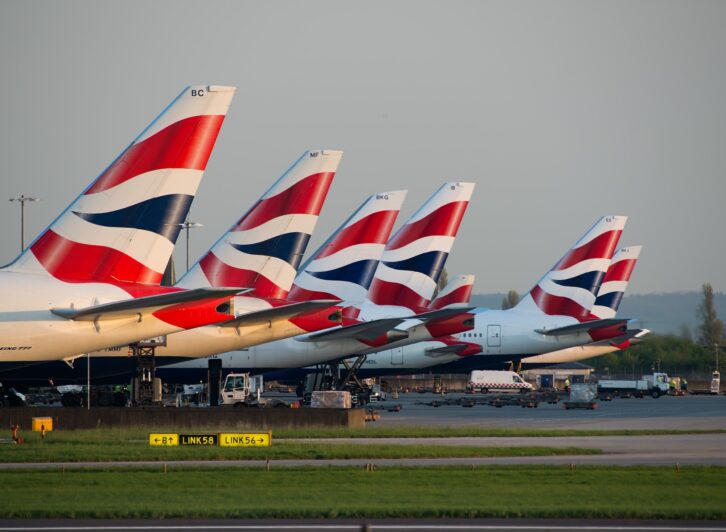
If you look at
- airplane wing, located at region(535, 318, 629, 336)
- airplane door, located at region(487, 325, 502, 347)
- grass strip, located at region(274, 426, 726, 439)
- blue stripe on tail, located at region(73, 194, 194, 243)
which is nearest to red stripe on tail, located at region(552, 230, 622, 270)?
airplane wing, located at region(535, 318, 629, 336)

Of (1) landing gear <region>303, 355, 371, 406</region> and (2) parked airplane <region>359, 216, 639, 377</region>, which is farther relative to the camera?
(2) parked airplane <region>359, 216, 639, 377</region>

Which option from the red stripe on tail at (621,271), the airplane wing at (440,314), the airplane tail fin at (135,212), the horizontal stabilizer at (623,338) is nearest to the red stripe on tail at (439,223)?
the airplane wing at (440,314)

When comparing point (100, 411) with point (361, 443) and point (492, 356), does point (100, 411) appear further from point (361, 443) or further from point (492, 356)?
point (492, 356)

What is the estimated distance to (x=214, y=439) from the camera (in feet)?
140

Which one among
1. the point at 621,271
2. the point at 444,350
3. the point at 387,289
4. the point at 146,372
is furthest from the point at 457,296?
the point at 146,372

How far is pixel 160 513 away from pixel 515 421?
3706 cm

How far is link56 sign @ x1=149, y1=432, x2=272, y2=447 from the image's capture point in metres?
41.5

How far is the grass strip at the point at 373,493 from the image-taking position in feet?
79.9

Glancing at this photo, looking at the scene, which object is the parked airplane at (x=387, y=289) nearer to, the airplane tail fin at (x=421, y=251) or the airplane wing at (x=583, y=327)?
the airplane tail fin at (x=421, y=251)

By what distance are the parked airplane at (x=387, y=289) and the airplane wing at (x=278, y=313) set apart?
13269 mm

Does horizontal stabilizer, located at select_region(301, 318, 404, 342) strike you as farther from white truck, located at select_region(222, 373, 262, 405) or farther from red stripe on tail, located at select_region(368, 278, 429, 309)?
red stripe on tail, located at select_region(368, 278, 429, 309)

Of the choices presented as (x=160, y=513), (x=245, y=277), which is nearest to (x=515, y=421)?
(x=245, y=277)

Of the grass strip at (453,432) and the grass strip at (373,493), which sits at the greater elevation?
the grass strip at (453,432)

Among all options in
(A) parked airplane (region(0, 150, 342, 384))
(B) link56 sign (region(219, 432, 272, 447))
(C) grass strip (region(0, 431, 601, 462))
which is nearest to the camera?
(C) grass strip (region(0, 431, 601, 462))
